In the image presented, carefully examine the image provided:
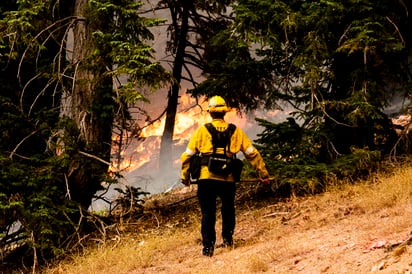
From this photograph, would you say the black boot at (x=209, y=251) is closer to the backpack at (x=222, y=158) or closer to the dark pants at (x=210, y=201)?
the dark pants at (x=210, y=201)

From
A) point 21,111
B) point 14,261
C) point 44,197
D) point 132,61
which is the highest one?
point 132,61

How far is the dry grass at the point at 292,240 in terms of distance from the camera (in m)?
5.98

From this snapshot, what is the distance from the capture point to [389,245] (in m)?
5.71

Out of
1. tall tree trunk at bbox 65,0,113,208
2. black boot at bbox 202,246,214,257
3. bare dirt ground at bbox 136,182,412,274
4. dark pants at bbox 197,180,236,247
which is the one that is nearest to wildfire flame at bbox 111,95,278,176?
tall tree trunk at bbox 65,0,113,208

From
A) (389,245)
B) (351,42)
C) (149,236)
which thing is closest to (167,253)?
(149,236)

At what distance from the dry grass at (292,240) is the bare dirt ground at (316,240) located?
12 mm

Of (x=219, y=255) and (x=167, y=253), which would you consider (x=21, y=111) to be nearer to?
(x=167, y=253)

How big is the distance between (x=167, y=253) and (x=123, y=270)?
83 cm

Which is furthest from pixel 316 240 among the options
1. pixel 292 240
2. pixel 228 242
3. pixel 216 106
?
pixel 216 106

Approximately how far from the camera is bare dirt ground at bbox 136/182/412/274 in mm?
5656

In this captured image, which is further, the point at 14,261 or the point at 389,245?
the point at 14,261

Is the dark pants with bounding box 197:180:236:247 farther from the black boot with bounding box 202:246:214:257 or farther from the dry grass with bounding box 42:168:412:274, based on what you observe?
the dry grass with bounding box 42:168:412:274

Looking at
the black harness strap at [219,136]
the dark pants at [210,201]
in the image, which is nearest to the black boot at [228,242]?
the dark pants at [210,201]

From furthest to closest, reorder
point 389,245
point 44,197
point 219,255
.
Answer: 1. point 44,197
2. point 219,255
3. point 389,245
